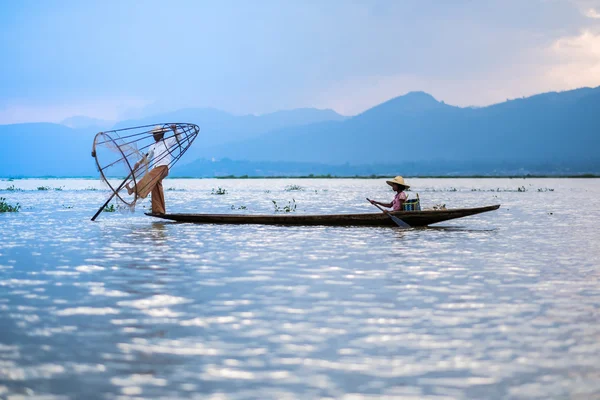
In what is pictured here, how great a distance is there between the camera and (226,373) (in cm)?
576

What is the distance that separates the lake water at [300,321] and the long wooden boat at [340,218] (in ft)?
9.60

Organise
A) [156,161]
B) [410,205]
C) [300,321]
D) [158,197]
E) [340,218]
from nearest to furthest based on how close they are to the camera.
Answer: [300,321] → [410,205] → [340,218] → [156,161] → [158,197]

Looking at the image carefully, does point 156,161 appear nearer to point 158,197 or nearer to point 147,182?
point 147,182

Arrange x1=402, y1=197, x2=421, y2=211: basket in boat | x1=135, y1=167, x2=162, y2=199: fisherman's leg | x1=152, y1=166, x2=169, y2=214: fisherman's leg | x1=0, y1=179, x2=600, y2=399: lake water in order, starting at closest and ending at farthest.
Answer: x1=0, y1=179, x2=600, y2=399: lake water < x1=402, y1=197, x2=421, y2=211: basket in boat < x1=135, y1=167, x2=162, y2=199: fisherman's leg < x1=152, y1=166, x2=169, y2=214: fisherman's leg

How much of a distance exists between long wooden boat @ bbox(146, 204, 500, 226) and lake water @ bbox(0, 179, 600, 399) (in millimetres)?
2925

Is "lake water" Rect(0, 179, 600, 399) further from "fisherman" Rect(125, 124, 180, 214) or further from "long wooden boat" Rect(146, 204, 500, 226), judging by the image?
"fisherman" Rect(125, 124, 180, 214)

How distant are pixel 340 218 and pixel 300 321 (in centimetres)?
1119

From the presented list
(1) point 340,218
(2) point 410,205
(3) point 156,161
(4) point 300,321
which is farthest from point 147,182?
(4) point 300,321

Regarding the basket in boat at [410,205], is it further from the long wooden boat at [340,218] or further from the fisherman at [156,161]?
the fisherman at [156,161]

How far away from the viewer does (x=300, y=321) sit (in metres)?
→ 7.58

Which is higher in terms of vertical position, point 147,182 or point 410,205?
point 147,182

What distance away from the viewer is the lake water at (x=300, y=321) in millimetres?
5562

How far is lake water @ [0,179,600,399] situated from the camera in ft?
18.2

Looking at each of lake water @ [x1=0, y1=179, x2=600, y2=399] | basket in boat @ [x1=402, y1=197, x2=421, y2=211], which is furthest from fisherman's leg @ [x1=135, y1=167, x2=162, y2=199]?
basket in boat @ [x1=402, y1=197, x2=421, y2=211]
